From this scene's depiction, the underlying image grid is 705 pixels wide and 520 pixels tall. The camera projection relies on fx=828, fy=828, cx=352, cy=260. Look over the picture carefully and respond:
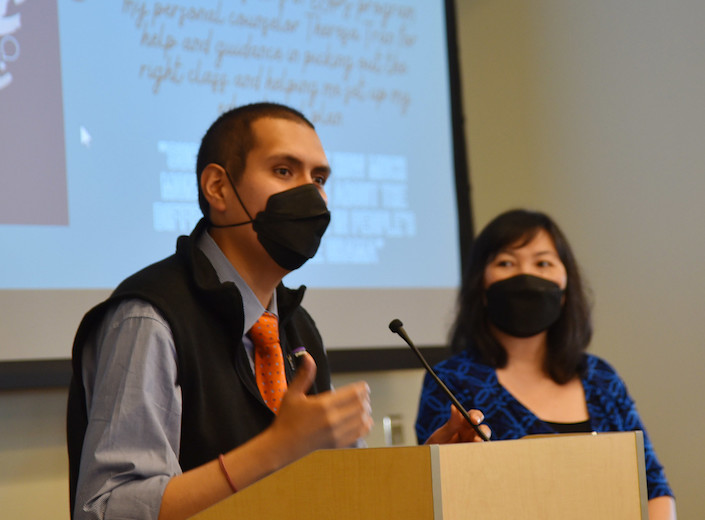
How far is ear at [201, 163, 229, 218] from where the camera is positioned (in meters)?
1.67

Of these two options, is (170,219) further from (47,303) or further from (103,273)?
(47,303)

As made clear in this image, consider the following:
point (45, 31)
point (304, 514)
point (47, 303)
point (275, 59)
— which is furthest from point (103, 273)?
point (304, 514)

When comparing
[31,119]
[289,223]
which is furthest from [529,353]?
[31,119]

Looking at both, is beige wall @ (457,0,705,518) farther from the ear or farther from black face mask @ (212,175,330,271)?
the ear

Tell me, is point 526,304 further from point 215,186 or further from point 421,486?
point 421,486

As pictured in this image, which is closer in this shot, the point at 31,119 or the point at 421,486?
the point at 421,486

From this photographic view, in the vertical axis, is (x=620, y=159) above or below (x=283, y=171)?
above

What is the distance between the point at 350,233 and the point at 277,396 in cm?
150

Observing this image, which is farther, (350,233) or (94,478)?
(350,233)

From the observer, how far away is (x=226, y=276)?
163cm

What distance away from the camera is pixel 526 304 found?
7.98ft

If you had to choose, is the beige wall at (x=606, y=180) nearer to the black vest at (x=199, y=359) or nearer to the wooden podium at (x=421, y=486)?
the black vest at (x=199, y=359)

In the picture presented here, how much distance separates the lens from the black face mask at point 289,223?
1.61 m

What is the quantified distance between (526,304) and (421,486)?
144 centimetres
